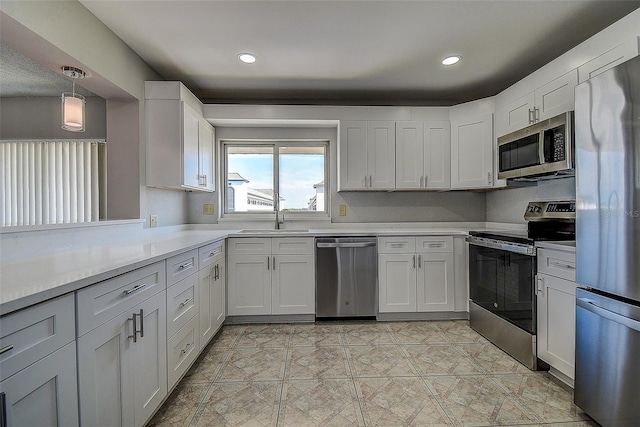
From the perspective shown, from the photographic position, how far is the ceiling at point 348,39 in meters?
1.80

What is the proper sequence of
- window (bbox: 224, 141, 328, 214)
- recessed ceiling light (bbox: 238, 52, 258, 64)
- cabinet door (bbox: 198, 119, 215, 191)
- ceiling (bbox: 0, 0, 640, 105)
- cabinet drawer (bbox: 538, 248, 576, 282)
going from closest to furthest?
cabinet drawer (bbox: 538, 248, 576, 282) → ceiling (bbox: 0, 0, 640, 105) → recessed ceiling light (bbox: 238, 52, 258, 64) → cabinet door (bbox: 198, 119, 215, 191) → window (bbox: 224, 141, 328, 214)

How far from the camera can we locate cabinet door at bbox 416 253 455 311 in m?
2.80

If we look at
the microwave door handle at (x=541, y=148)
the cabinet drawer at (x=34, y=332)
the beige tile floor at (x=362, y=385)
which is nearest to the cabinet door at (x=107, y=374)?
the cabinet drawer at (x=34, y=332)

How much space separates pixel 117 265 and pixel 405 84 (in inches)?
118

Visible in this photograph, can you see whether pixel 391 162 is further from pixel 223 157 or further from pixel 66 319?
pixel 66 319

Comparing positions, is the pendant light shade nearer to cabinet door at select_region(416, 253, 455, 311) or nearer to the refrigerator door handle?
cabinet door at select_region(416, 253, 455, 311)

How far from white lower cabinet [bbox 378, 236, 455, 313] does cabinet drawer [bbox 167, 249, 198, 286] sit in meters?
1.72

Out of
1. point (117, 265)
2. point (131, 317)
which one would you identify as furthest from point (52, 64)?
point (131, 317)

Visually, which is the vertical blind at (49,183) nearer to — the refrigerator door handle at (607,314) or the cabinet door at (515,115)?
the refrigerator door handle at (607,314)

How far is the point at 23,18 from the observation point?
4.44ft

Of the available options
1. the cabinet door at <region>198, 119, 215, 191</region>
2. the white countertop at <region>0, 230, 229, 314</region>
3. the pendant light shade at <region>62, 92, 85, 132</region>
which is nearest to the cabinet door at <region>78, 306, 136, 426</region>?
the white countertop at <region>0, 230, 229, 314</region>

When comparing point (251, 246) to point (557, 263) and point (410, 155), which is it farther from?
point (557, 263)

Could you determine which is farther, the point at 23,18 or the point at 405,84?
the point at 405,84

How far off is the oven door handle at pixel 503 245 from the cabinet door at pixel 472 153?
627 millimetres
